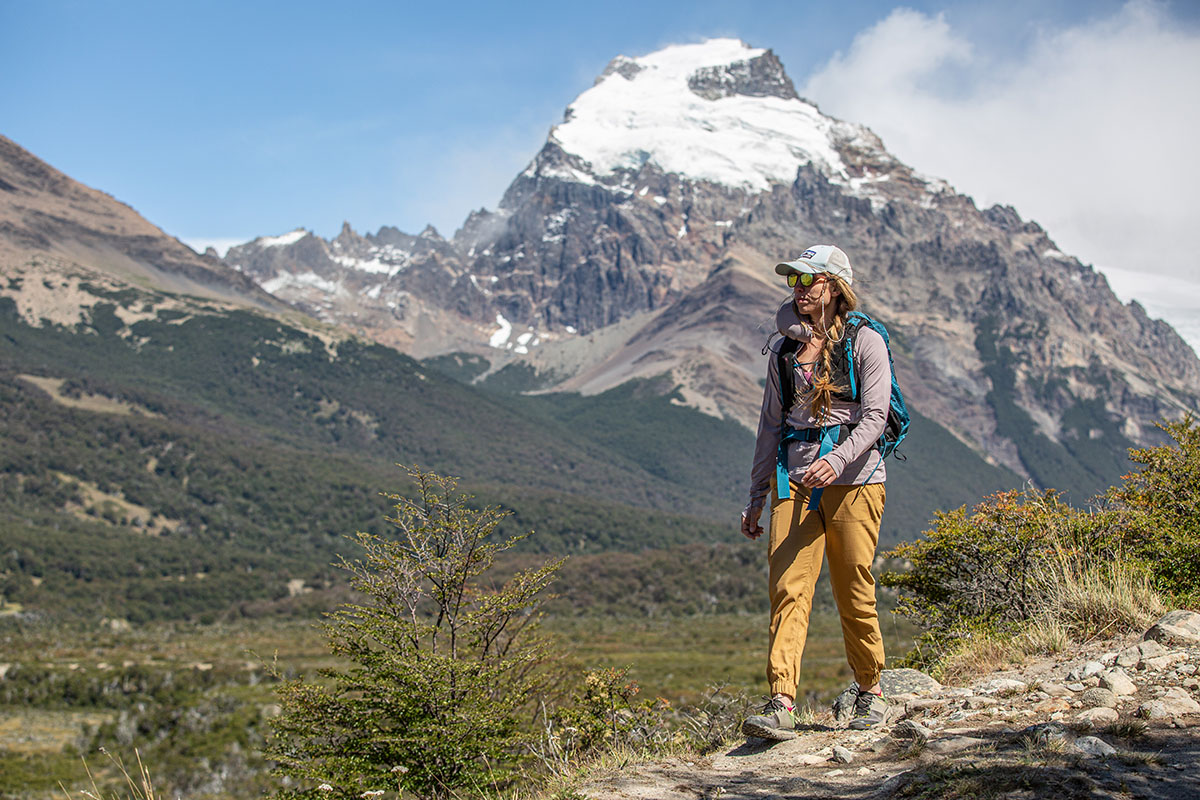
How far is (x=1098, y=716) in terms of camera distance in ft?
17.6

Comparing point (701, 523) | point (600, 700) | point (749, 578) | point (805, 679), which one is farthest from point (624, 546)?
point (600, 700)

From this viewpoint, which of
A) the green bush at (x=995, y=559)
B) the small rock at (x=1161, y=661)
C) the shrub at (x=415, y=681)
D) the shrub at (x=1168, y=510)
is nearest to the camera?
the small rock at (x=1161, y=661)

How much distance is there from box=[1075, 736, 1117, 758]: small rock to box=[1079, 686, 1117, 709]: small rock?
2.97ft

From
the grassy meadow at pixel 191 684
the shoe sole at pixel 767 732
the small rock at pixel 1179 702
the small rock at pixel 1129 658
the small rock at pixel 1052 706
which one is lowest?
the grassy meadow at pixel 191 684

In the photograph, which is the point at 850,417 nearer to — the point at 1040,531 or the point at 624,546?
the point at 1040,531

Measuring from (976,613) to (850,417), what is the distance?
14.8ft

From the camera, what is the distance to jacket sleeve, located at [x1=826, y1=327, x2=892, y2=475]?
586 cm

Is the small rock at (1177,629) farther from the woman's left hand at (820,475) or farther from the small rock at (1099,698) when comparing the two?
the woman's left hand at (820,475)

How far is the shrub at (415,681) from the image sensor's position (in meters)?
9.12

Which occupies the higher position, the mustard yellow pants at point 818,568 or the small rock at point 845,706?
the mustard yellow pants at point 818,568

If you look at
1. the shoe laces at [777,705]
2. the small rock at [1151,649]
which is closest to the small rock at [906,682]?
the shoe laces at [777,705]

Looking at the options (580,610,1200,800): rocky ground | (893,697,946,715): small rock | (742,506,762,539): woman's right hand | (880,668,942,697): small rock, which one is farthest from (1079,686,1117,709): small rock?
(742,506,762,539): woman's right hand

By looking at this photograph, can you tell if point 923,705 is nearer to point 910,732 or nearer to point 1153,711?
point 910,732

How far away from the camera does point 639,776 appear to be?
5.77 metres
